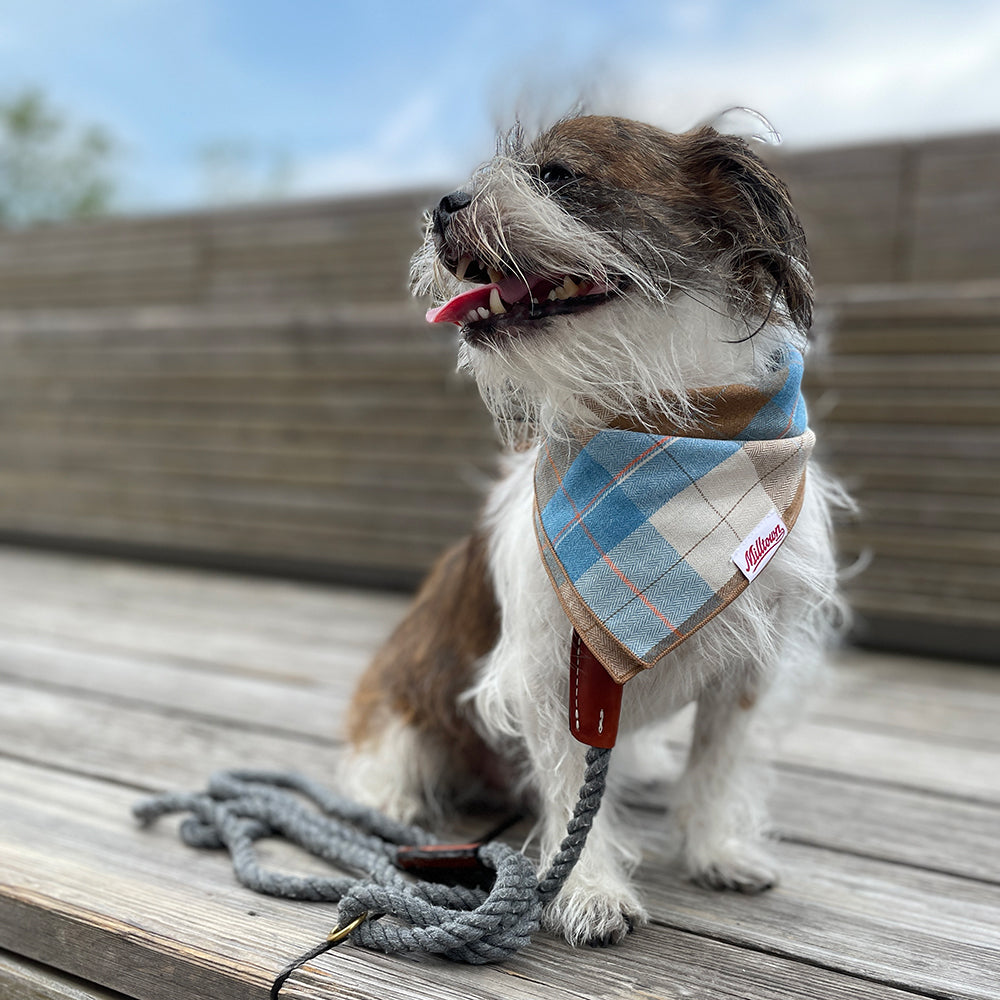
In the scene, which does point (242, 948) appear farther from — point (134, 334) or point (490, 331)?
point (134, 334)

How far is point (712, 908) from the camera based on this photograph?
141 cm

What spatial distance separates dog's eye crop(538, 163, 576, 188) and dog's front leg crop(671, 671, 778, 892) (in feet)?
2.59

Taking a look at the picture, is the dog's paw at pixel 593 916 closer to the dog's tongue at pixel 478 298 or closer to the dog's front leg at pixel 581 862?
the dog's front leg at pixel 581 862

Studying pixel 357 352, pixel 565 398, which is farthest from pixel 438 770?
pixel 357 352

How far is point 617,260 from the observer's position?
115 cm

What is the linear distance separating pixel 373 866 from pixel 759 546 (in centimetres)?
77

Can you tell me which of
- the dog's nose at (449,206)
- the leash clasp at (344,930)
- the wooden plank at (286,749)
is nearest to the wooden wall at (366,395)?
the wooden plank at (286,749)

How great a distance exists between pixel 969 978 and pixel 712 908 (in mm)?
351

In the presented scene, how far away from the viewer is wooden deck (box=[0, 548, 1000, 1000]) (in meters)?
1.21

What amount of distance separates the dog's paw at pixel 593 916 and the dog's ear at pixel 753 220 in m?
0.84

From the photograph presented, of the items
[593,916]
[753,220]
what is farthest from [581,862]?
[753,220]

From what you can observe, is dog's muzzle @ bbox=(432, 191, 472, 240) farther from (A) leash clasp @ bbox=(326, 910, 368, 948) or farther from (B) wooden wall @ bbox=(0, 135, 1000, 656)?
(B) wooden wall @ bbox=(0, 135, 1000, 656)

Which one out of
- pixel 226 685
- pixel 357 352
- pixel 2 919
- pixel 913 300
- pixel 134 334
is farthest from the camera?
pixel 134 334

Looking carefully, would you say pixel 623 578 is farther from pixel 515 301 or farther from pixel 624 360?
pixel 515 301
